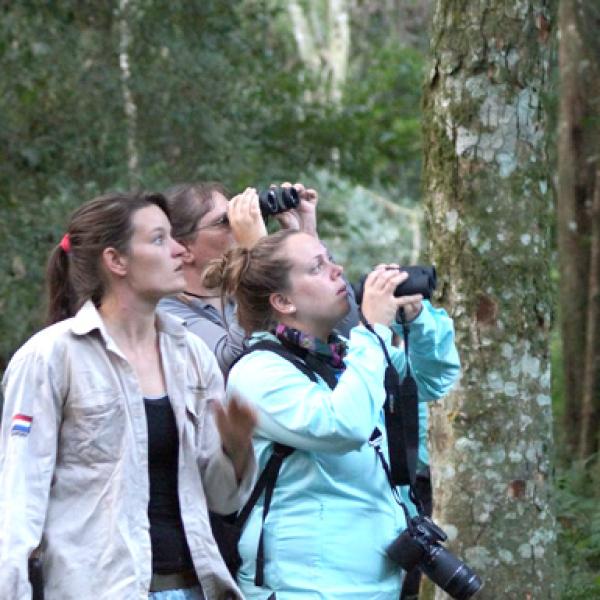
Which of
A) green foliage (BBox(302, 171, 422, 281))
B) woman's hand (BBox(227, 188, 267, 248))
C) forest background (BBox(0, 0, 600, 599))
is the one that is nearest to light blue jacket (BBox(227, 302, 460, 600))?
woman's hand (BBox(227, 188, 267, 248))

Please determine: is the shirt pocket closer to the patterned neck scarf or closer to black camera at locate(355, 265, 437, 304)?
the patterned neck scarf

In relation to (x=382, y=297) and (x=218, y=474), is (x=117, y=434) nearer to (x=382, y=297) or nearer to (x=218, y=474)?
(x=218, y=474)

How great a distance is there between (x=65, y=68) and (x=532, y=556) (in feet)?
31.3

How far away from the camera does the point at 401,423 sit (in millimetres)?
4293

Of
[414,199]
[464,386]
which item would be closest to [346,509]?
[464,386]

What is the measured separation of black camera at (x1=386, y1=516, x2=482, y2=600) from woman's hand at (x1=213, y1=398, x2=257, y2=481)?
0.53 metres

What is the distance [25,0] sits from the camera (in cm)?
1378

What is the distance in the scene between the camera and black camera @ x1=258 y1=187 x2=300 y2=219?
17.3ft

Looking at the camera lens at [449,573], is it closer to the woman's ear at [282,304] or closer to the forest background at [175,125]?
the woman's ear at [282,304]

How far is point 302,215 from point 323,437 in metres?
1.60

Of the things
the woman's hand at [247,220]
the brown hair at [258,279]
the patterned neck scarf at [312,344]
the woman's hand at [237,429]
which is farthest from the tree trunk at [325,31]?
the woman's hand at [237,429]

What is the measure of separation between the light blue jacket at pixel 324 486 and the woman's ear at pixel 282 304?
0.19m

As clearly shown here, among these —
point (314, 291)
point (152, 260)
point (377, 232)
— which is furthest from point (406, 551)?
point (377, 232)

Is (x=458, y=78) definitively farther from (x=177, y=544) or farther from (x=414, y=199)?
(x=414, y=199)
